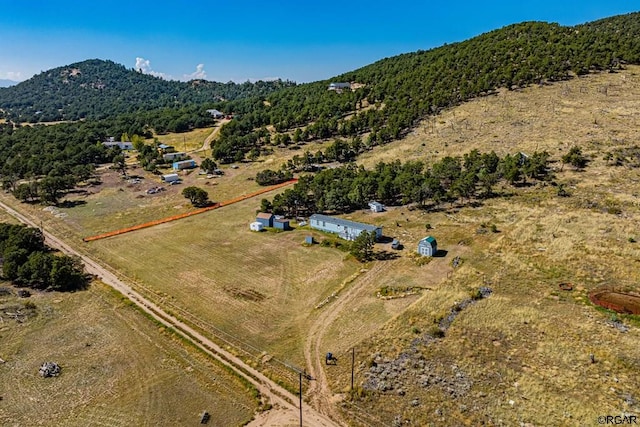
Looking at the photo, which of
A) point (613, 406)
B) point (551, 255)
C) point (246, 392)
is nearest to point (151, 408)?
point (246, 392)

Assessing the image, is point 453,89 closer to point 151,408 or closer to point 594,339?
point 594,339

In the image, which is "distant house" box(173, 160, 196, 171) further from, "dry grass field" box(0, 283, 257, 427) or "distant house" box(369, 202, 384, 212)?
"dry grass field" box(0, 283, 257, 427)

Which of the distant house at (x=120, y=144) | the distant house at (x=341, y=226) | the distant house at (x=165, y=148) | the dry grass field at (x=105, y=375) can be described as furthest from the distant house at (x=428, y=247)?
the distant house at (x=120, y=144)

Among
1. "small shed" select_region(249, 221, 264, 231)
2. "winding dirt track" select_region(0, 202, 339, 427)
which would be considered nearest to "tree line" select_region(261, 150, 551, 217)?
"small shed" select_region(249, 221, 264, 231)

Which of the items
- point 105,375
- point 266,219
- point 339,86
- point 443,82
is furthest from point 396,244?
point 339,86

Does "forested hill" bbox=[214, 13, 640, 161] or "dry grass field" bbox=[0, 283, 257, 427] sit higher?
"forested hill" bbox=[214, 13, 640, 161]

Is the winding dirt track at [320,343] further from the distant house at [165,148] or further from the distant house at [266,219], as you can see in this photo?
the distant house at [165,148]
